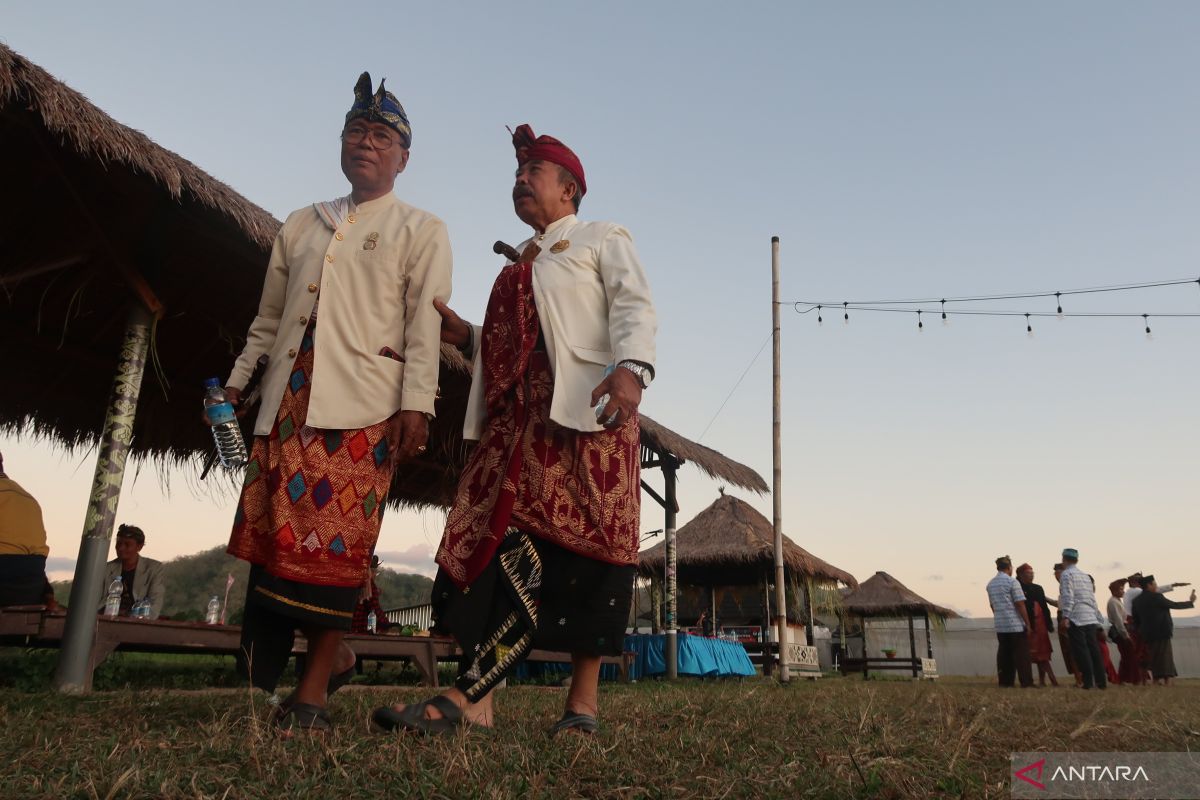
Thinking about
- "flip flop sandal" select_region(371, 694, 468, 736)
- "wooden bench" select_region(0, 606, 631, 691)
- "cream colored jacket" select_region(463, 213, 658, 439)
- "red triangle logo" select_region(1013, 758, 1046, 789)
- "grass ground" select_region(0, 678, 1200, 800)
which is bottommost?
"grass ground" select_region(0, 678, 1200, 800)

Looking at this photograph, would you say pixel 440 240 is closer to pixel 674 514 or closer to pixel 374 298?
pixel 374 298

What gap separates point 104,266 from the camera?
558 centimetres

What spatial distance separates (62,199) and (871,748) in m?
5.40

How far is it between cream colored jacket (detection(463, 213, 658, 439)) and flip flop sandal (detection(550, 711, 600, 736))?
0.85m

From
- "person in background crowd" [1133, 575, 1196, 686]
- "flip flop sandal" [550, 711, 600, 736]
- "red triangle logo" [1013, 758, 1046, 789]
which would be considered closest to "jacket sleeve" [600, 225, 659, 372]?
"flip flop sandal" [550, 711, 600, 736]

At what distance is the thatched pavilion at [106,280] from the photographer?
4547 millimetres

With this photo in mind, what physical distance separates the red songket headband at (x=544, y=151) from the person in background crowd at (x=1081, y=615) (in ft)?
29.9

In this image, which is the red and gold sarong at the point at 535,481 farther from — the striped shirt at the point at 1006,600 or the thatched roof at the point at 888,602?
the thatched roof at the point at 888,602

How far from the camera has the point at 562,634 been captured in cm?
257

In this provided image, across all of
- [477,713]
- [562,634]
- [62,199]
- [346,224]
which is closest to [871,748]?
[562,634]

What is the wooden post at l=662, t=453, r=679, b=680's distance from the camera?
33.6 feet

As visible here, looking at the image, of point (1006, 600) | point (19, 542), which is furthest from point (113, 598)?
point (1006, 600)

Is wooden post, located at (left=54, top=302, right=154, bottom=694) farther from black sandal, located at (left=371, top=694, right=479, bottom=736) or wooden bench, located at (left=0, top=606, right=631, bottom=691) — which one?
black sandal, located at (left=371, top=694, right=479, bottom=736)

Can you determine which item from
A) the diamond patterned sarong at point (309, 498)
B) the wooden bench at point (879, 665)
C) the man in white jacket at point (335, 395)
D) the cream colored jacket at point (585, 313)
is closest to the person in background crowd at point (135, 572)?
the man in white jacket at point (335, 395)
